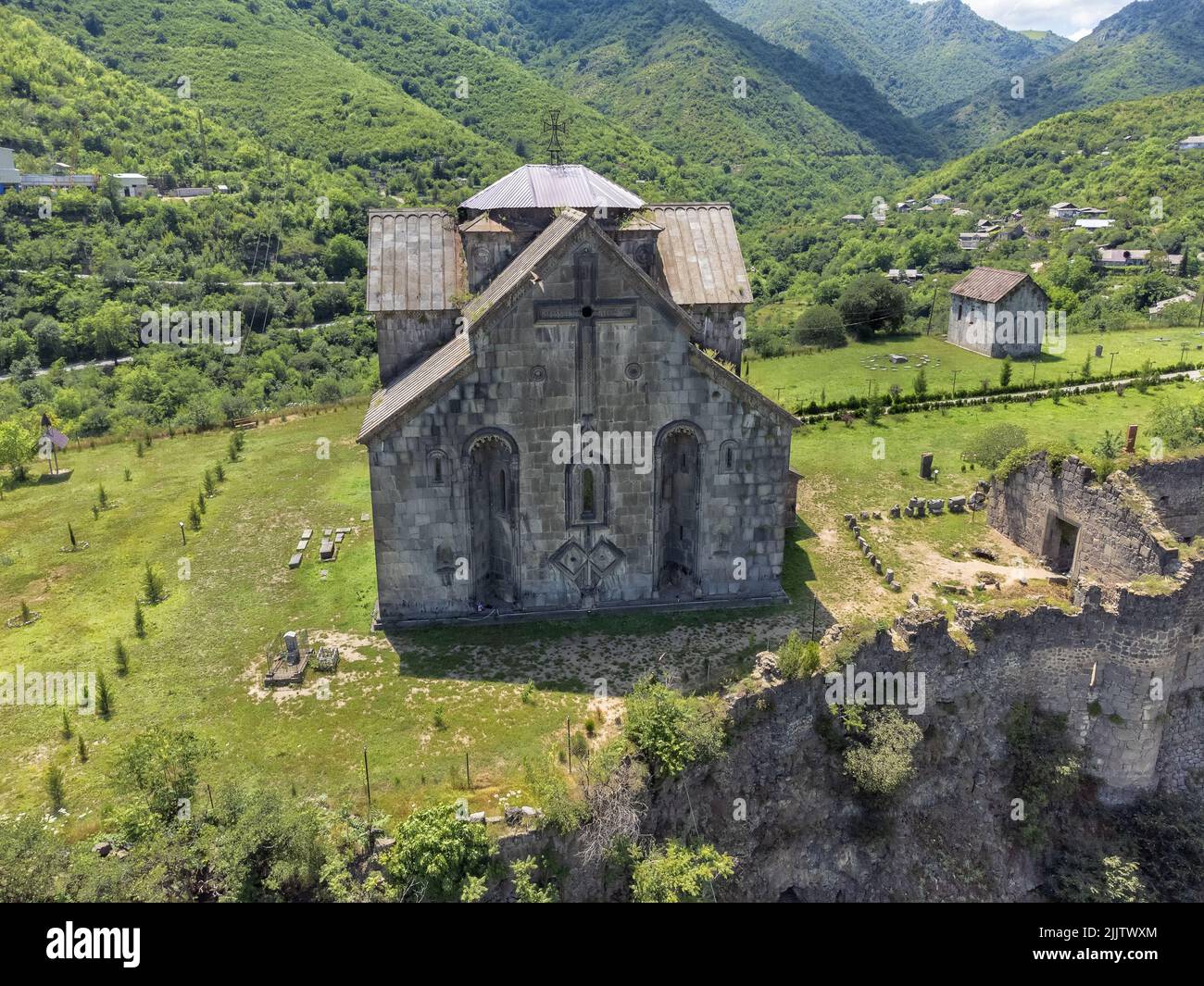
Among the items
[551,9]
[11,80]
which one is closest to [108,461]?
[11,80]

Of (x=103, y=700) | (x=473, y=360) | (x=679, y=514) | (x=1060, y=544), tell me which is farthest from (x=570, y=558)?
(x=1060, y=544)

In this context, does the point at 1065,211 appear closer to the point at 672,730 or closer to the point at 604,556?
the point at 604,556

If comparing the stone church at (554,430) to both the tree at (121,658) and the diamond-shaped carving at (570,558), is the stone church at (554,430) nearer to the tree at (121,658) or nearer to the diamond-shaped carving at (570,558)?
the diamond-shaped carving at (570,558)

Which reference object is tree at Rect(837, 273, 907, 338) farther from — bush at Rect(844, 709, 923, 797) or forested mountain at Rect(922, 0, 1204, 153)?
forested mountain at Rect(922, 0, 1204, 153)

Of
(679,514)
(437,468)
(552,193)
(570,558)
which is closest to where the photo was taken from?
(437,468)

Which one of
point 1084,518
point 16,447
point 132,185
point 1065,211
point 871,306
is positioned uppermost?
point 1065,211

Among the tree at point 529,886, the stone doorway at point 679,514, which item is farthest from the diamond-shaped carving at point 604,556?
the tree at point 529,886

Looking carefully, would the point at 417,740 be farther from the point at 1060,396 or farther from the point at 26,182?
the point at 26,182
